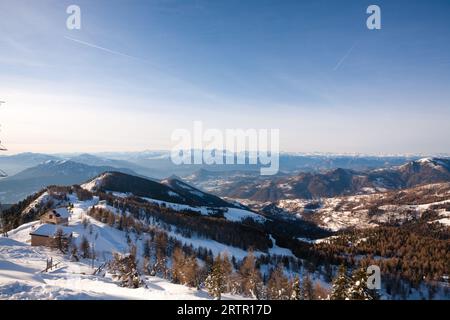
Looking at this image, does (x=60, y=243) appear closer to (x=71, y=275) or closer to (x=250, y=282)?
(x=71, y=275)

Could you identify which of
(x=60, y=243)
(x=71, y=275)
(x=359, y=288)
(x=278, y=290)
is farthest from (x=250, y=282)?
(x=60, y=243)

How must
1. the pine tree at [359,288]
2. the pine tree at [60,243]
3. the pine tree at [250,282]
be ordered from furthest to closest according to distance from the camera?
the pine tree at [60,243] < the pine tree at [250,282] < the pine tree at [359,288]

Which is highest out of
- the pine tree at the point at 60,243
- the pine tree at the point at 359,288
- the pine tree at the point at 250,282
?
the pine tree at the point at 359,288

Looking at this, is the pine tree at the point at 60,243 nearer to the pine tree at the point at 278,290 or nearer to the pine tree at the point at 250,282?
the pine tree at the point at 250,282

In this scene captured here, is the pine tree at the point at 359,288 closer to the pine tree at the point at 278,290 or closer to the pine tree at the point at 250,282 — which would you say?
the pine tree at the point at 250,282

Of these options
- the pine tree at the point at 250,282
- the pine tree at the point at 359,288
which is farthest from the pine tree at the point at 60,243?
the pine tree at the point at 359,288

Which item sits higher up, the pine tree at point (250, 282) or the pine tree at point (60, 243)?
the pine tree at point (60, 243)

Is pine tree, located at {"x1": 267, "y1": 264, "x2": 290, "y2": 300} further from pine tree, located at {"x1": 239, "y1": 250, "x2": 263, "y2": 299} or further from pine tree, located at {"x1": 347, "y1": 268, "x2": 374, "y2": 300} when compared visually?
pine tree, located at {"x1": 347, "y1": 268, "x2": 374, "y2": 300}

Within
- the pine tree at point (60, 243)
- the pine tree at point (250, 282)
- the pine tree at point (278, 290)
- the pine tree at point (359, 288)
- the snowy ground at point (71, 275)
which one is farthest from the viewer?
the pine tree at point (60, 243)

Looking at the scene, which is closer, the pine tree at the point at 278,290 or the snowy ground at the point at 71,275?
the snowy ground at the point at 71,275
